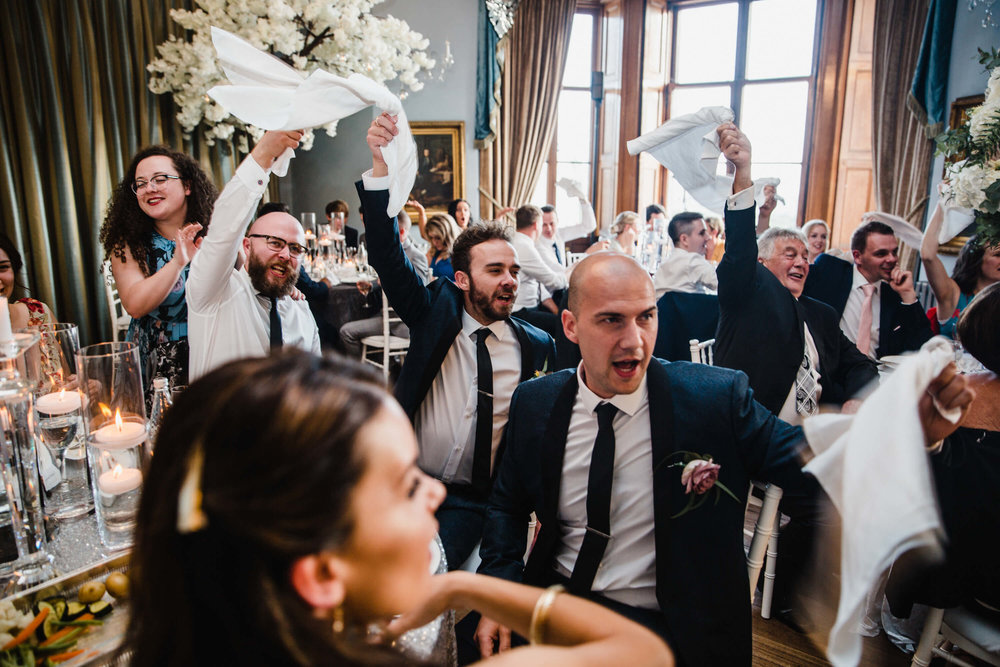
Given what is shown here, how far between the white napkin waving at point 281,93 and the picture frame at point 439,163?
557 cm

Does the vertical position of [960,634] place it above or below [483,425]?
below

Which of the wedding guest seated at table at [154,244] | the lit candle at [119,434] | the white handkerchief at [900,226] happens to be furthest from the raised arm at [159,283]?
the white handkerchief at [900,226]

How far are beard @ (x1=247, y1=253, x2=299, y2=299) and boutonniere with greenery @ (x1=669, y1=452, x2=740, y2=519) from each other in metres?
1.41

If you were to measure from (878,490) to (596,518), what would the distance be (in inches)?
32.7

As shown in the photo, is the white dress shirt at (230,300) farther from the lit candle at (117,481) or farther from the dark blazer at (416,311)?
the lit candle at (117,481)

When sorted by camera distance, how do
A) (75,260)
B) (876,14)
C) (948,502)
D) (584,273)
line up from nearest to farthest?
(948,502) < (584,273) < (75,260) < (876,14)

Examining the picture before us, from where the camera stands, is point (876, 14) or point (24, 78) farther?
point (876, 14)

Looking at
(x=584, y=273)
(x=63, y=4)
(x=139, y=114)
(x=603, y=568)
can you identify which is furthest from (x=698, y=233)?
(x=63, y=4)

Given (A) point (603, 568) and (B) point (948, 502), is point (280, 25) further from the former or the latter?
(B) point (948, 502)

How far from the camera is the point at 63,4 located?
13.1ft

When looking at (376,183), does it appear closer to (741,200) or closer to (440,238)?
(741,200)

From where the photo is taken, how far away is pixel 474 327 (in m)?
2.15

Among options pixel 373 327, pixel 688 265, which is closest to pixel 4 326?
pixel 688 265

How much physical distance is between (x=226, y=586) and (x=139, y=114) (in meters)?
5.10
